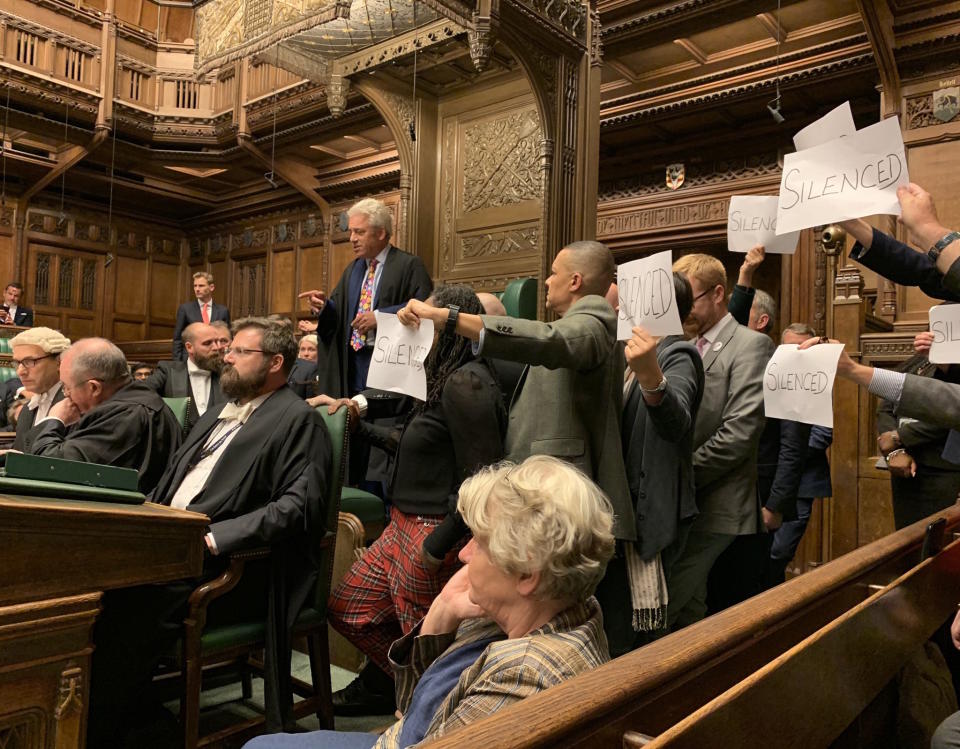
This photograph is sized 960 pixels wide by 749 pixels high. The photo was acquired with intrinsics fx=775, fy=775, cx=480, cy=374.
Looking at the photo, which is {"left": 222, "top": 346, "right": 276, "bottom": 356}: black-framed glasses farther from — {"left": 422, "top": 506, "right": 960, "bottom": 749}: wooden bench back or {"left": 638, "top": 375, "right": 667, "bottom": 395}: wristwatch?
{"left": 422, "top": 506, "right": 960, "bottom": 749}: wooden bench back

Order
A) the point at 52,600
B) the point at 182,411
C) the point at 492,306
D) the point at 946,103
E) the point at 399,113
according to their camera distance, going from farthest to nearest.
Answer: the point at 946,103 < the point at 399,113 < the point at 182,411 < the point at 492,306 < the point at 52,600

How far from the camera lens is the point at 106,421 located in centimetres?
276

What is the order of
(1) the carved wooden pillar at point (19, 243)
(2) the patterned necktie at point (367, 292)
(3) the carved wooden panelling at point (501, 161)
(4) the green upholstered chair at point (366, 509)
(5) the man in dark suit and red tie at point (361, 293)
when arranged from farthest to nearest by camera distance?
(1) the carved wooden pillar at point (19, 243), (3) the carved wooden panelling at point (501, 161), (2) the patterned necktie at point (367, 292), (5) the man in dark suit and red tie at point (361, 293), (4) the green upholstered chair at point (366, 509)

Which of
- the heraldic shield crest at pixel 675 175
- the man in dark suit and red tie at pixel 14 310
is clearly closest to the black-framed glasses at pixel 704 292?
the heraldic shield crest at pixel 675 175

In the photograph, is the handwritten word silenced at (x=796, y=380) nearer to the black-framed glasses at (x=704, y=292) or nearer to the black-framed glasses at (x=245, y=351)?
the black-framed glasses at (x=704, y=292)

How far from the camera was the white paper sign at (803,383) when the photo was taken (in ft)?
6.14

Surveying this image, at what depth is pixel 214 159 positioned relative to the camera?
9.88 metres

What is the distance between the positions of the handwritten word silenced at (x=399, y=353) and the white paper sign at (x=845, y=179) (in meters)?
0.99

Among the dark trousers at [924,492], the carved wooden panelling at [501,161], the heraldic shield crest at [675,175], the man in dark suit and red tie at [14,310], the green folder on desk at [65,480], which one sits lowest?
the dark trousers at [924,492]

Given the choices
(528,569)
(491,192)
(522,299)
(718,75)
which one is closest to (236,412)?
(528,569)

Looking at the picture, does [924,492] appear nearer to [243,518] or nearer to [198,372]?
[243,518]

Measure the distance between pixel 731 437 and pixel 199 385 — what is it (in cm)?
337

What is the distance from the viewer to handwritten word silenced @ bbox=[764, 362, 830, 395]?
1.89 meters

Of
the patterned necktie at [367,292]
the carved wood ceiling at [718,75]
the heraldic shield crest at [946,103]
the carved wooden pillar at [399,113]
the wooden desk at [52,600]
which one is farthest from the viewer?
the carved wood ceiling at [718,75]
